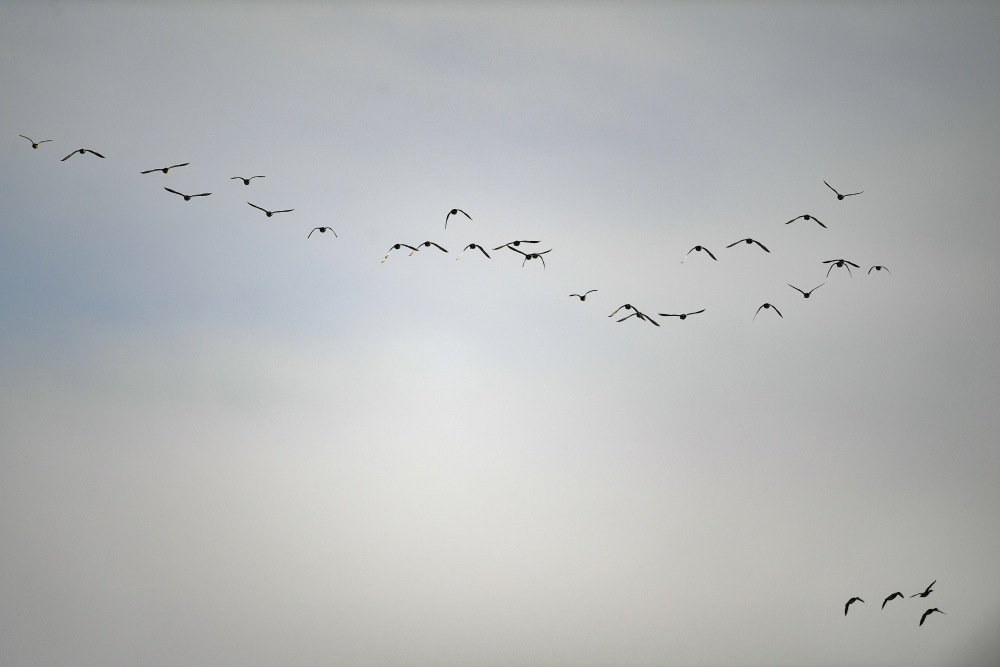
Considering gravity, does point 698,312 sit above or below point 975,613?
above

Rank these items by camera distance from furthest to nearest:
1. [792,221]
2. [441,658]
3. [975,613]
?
[441,658], [975,613], [792,221]

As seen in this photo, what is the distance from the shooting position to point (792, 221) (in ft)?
21.4

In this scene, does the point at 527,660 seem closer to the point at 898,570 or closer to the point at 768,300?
the point at 898,570

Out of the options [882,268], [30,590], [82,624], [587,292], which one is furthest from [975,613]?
[30,590]

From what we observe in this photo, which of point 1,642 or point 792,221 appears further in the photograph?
point 1,642

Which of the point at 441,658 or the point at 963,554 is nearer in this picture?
the point at 963,554

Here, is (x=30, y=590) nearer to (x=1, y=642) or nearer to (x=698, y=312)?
(x=1, y=642)

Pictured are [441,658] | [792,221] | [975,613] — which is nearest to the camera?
[792,221]

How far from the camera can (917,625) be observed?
7.21 metres

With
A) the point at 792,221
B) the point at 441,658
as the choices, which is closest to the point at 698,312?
the point at 792,221

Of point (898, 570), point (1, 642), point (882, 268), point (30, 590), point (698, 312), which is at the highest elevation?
point (882, 268)

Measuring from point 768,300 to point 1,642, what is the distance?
30.1 feet

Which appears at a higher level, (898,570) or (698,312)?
(698,312)

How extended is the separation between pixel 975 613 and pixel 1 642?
10595 millimetres
